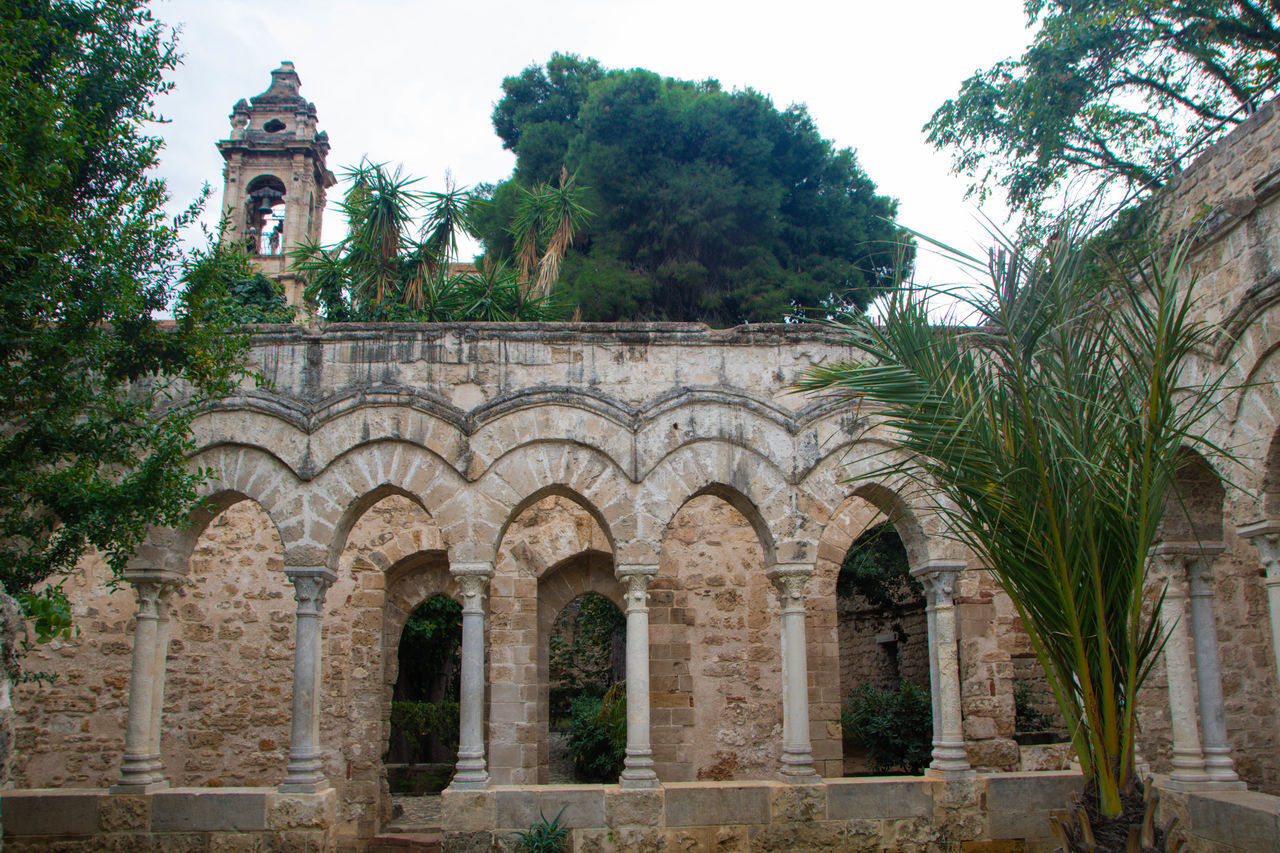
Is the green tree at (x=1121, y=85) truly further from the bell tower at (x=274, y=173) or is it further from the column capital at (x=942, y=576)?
the bell tower at (x=274, y=173)

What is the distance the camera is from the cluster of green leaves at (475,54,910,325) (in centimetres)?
1647

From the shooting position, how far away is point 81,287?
548cm

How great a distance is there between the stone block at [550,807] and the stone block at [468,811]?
0.05m

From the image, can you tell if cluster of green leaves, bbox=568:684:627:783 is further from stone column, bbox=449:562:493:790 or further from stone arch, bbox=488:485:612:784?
stone column, bbox=449:562:493:790

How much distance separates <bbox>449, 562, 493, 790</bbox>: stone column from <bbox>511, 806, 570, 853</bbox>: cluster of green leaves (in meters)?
0.42

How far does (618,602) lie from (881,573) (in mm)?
4738

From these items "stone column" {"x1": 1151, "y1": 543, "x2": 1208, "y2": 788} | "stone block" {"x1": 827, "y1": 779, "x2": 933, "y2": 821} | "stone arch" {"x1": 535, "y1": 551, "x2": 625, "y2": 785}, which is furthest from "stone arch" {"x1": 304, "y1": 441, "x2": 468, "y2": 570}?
"stone column" {"x1": 1151, "y1": 543, "x2": 1208, "y2": 788}

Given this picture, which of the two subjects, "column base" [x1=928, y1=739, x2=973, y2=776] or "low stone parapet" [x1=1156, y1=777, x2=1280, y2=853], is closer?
"low stone parapet" [x1=1156, y1=777, x2=1280, y2=853]

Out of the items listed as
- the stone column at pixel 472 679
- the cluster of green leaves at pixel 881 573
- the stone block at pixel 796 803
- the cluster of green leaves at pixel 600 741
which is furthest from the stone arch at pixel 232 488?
the cluster of green leaves at pixel 881 573

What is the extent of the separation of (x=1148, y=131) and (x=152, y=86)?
11119 mm

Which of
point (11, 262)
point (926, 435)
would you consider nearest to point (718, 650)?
point (926, 435)

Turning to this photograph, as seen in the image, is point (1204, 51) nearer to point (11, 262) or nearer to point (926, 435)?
point (926, 435)

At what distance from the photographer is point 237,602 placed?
352 inches

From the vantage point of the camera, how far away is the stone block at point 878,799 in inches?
256
